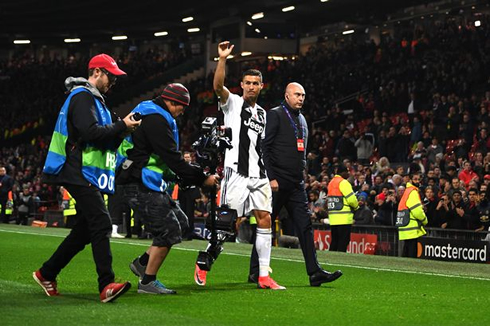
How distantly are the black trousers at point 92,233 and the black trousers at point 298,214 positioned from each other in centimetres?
264

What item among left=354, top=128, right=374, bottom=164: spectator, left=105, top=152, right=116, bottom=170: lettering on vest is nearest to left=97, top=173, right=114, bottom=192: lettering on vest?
left=105, top=152, right=116, bottom=170: lettering on vest

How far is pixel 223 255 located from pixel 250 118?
730 centimetres

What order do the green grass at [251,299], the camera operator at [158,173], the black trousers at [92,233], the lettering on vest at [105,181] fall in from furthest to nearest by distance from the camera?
1. the camera operator at [158,173]
2. the lettering on vest at [105,181]
3. the black trousers at [92,233]
4. the green grass at [251,299]

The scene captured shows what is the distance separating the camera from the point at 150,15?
54.9 metres

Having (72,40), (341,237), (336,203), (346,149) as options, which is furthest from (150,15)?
(341,237)

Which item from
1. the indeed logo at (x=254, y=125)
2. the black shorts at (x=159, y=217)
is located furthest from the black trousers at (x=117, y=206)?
the black shorts at (x=159, y=217)

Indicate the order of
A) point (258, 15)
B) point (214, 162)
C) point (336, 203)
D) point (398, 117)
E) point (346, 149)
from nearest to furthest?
1. point (214, 162)
2. point (336, 203)
3. point (398, 117)
4. point (346, 149)
5. point (258, 15)

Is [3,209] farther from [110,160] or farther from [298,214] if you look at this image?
[110,160]

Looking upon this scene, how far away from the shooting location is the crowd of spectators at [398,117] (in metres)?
23.1

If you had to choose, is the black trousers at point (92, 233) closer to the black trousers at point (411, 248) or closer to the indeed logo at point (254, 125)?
the indeed logo at point (254, 125)

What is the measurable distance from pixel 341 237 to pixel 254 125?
11.1 m

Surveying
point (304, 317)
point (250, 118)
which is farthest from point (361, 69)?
point (304, 317)

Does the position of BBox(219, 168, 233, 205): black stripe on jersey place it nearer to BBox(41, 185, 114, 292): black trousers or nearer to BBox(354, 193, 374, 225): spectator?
BBox(41, 185, 114, 292): black trousers

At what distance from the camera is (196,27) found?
57.9 metres
